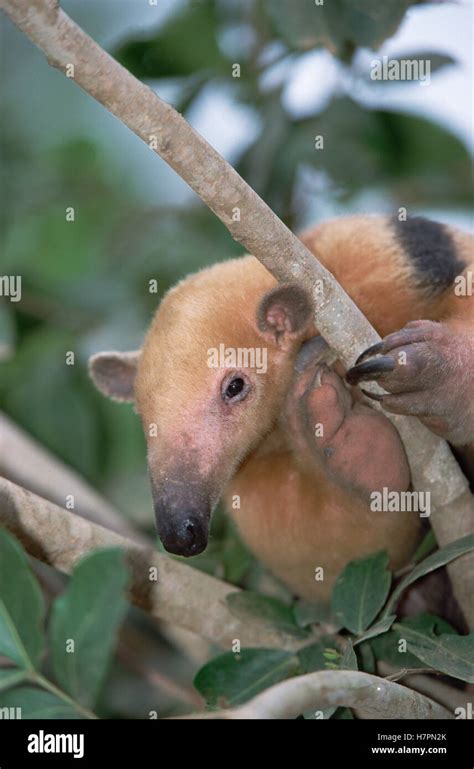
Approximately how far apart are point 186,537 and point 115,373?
3.41ft

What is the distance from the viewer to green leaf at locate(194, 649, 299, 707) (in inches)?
117

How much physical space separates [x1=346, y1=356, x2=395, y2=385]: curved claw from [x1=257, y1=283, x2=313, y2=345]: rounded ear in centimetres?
21

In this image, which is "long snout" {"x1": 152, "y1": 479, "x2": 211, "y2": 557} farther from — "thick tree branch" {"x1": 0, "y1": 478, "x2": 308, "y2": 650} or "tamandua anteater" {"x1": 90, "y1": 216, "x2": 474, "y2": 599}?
"thick tree branch" {"x1": 0, "y1": 478, "x2": 308, "y2": 650}

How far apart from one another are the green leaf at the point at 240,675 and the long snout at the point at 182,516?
420 mm

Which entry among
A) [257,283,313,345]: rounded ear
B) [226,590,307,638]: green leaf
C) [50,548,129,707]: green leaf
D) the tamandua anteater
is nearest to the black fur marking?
the tamandua anteater

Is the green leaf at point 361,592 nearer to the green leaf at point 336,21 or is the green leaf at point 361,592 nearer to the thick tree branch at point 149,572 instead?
the thick tree branch at point 149,572

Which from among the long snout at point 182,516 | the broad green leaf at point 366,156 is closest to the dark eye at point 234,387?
the long snout at point 182,516

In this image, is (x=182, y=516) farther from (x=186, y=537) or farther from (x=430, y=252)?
(x=430, y=252)

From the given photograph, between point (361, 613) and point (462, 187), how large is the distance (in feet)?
8.74

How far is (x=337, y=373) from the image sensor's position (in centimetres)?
324

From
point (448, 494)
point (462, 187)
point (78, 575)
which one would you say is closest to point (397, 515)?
point (448, 494)

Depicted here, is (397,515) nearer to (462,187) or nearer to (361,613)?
(361,613)

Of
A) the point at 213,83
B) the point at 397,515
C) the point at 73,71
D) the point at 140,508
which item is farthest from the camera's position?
the point at 213,83

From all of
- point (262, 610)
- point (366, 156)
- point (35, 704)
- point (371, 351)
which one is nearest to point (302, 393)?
point (371, 351)
